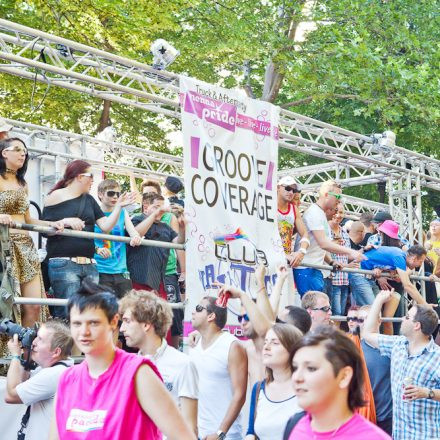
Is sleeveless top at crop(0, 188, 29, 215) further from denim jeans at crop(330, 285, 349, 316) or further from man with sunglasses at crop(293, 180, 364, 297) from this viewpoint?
denim jeans at crop(330, 285, 349, 316)

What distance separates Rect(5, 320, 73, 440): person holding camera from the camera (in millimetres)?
5164

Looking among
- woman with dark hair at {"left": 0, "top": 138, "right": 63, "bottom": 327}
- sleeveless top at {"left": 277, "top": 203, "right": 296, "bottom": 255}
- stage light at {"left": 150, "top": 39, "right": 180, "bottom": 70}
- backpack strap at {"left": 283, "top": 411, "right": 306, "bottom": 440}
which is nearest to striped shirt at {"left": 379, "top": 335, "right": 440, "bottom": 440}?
sleeveless top at {"left": 277, "top": 203, "right": 296, "bottom": 255}

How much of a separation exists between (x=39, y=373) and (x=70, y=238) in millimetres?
2078

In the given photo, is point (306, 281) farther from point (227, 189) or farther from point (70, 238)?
point (70, 238)

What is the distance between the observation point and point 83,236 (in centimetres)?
689

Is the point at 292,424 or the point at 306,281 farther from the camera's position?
the point at 306,281

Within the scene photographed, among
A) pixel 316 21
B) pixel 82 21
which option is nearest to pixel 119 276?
pixel 82 21

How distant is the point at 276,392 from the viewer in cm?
520

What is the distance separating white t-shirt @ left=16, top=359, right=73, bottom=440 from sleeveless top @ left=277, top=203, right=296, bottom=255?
13.2ft

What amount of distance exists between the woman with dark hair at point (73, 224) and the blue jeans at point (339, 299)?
324 cm

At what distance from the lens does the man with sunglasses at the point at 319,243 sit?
9164 millimetres

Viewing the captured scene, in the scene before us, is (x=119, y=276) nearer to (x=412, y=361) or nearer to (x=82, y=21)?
(x=412, y=361)

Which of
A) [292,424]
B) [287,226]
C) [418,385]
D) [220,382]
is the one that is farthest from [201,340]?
[292,424]

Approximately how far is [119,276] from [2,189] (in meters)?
1.77
